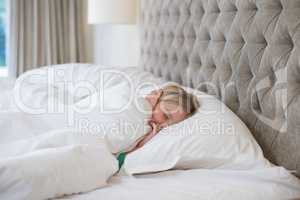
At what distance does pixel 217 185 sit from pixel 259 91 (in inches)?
16.8

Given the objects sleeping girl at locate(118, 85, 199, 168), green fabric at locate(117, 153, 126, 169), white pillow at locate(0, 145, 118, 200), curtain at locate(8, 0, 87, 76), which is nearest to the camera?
white pillow at locate(0, 145, 118, 200)

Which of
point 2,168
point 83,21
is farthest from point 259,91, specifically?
point 83,21

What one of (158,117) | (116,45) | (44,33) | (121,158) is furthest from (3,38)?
(121,158)

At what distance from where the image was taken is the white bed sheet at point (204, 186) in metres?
1.15

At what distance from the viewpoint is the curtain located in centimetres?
369

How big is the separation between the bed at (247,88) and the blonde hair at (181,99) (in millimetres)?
161

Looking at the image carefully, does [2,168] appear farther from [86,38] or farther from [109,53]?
[86,38]

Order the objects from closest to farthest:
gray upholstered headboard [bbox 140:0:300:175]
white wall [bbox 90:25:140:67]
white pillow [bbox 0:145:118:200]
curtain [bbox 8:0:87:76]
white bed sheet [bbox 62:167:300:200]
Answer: white pillow [bbox 0:145:118:200]
white bed sheet [bbox 62:167:300:200]
gray upholstered headboard [bbox 140:0:300:175]
white wall [bbox 90:25:140:67]
curtain [bbox 8:0:87:76]

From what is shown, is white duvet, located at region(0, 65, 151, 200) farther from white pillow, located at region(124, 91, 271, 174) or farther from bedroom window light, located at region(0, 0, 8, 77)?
bedroom window light, located at region(0, 0, 8, 77)

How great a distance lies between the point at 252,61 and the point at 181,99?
0.33 meters

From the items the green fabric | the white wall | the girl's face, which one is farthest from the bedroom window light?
the green fabric

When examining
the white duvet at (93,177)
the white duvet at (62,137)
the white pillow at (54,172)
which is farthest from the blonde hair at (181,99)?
the white pillow at (54,172)

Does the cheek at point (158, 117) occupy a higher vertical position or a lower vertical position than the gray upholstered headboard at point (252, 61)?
lower

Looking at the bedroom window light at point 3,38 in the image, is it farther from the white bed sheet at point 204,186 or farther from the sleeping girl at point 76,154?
the white bed sheet at point 204,186
